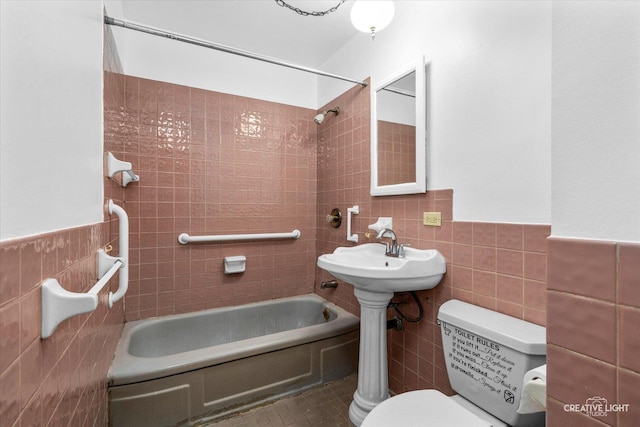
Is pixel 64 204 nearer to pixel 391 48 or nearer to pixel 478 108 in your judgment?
pixel 478 108

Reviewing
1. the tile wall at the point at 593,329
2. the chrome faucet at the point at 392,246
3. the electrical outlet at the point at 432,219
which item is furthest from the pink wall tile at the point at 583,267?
the chrome faucet at the point at 392,246

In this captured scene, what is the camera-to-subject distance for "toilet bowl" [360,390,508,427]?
946mm

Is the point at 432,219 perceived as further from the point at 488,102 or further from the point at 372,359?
the point at 372,359

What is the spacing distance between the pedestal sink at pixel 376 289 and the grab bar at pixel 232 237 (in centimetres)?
92

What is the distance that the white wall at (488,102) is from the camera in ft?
3.45

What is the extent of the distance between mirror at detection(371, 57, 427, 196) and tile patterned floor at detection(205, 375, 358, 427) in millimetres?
1331

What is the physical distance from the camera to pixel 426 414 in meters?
0.99

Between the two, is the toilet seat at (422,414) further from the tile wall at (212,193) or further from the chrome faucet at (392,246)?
the tile wall at (212,193)

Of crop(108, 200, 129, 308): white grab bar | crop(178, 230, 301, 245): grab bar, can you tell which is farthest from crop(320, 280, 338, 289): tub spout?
crop(108, 200, 129, 308): white grab bar

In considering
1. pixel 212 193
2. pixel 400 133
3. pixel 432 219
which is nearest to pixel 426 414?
pixel 432 219

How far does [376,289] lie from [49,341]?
118 cm

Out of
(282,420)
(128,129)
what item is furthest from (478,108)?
(128,129)

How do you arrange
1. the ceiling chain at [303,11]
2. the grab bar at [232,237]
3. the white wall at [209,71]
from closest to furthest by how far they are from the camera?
the ceiling chain at [303,11]
the white wall at [209,71]
the grab bar at [232,237]

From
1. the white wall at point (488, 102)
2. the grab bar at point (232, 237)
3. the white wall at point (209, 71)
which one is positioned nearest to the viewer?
the white wall at point (488, 102)
